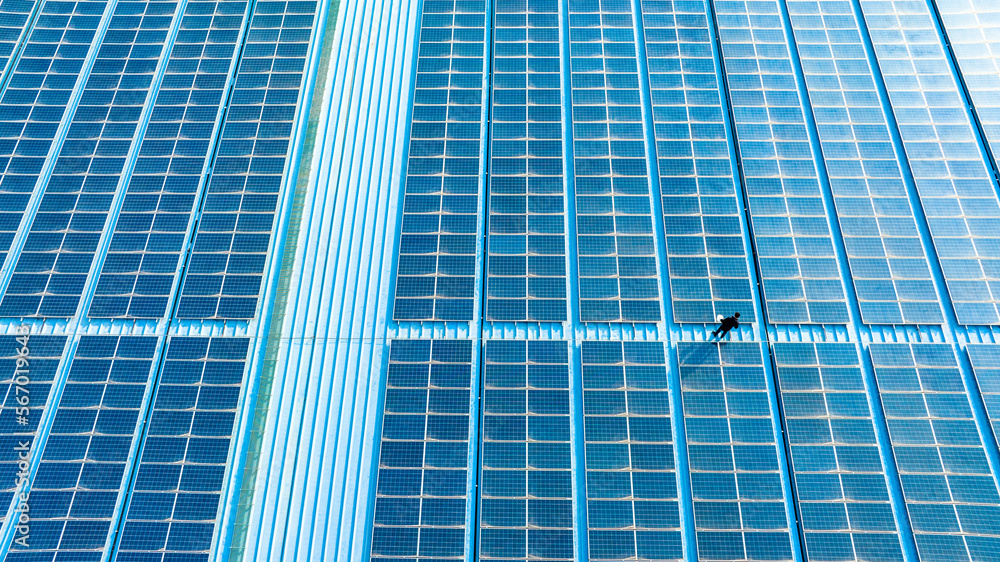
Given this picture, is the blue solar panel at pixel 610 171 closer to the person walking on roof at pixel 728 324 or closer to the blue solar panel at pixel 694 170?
the blue solar panel at pixel 694 170

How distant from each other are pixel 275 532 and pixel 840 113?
82.1 feet

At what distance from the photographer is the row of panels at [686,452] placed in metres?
15.0

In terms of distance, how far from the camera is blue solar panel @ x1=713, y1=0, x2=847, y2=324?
17.7m

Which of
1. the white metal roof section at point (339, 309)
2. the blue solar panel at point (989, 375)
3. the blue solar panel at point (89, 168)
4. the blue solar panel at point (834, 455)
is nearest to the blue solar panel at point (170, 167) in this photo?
the blue solar panel at point (89, 168)

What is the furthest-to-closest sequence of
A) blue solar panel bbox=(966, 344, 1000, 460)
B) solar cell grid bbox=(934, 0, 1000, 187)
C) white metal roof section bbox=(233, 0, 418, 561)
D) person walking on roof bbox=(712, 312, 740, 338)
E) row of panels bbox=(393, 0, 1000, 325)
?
solar cell grid bbox=(934, 0, 1000, 187), row of panels bbox=(393, 0, 1000, 325), blue solar panel bbox=(966, 344, 1000, 460), person walking on roof bbox=(712, 312, 740, 338), white metal roof section bbox=(233, 0, 418, 561)

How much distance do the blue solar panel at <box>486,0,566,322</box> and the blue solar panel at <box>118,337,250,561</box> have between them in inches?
360

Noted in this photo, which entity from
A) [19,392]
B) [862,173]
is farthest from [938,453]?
[19,392]

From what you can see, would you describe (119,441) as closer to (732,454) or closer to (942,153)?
(732,454)

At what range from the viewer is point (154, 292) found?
17.8 meters

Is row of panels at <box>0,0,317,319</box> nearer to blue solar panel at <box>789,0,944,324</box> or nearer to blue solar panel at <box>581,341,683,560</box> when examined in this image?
blue solar panel at <box>581,341,683,560</box>

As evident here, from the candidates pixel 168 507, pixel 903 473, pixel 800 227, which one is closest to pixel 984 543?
pixel 903 473

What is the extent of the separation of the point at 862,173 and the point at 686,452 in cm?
1266

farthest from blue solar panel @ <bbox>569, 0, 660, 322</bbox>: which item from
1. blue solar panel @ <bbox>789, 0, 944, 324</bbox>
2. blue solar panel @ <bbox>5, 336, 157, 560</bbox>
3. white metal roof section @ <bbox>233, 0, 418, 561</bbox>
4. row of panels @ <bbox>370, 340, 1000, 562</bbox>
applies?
blue solar panel @ <bbox>5, 336, 157, 560</bbox>

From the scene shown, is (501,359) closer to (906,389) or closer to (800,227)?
(800,227)
